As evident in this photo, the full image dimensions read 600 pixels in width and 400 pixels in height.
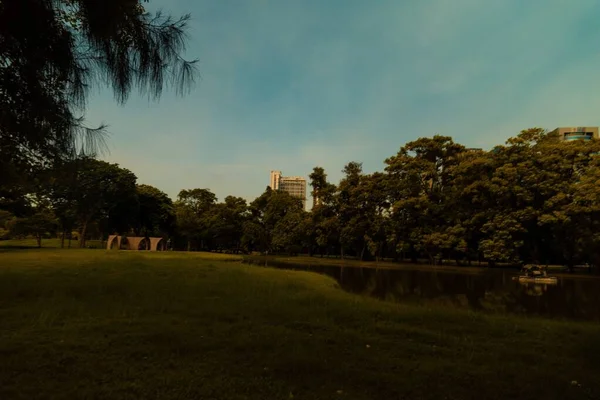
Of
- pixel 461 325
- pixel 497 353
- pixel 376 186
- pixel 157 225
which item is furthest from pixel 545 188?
pixel 157 225

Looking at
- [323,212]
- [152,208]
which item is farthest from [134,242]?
[323,212]

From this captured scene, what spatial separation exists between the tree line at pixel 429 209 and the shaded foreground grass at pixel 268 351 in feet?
64.6

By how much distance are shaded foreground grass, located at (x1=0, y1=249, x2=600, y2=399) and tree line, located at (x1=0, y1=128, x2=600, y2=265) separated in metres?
19.7

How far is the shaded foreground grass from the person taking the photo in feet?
14.6

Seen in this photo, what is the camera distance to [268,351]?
589 cm

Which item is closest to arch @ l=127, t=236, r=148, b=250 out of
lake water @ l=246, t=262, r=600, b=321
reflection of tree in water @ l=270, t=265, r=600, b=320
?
lake water @ l=246, t=262, r=600, b=321

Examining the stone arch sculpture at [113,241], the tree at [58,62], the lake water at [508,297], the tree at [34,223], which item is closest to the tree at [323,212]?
the stone arch sculpture at [113,241]

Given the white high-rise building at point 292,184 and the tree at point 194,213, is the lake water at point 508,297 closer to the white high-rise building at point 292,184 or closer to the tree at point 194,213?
the tree at point 194,213

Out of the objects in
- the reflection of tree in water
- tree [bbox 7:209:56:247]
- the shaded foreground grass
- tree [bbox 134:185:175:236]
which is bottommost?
the reflection of tree in water

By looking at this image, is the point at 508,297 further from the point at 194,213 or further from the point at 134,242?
the point at 194,213

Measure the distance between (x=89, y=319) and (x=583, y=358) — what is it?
8620 mm

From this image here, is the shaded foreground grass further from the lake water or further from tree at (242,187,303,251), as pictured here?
tree at (242,187,303,251)

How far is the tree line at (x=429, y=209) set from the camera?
1406 inches

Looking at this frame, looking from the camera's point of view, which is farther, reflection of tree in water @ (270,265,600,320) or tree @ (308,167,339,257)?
tree @ (308,167,339,257)
